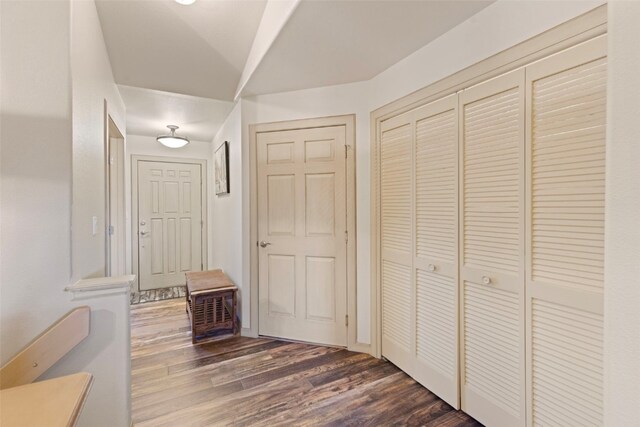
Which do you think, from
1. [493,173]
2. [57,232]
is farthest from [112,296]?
[493,173]

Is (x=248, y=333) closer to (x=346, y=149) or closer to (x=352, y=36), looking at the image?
(x=346, y=149)

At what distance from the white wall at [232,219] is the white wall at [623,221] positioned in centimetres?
254

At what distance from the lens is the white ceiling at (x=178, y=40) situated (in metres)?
1.98

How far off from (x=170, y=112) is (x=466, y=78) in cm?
305

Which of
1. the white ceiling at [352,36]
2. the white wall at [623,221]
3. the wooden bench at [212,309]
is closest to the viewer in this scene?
the white wall at [623,221]

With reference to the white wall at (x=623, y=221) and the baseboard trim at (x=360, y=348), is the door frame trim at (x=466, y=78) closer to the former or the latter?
the baseboard trim at (x=360, y=348)

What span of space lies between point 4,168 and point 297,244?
6.18 ft

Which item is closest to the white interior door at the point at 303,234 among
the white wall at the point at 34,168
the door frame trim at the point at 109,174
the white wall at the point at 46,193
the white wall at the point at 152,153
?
the door frame trim at the point at 109,174

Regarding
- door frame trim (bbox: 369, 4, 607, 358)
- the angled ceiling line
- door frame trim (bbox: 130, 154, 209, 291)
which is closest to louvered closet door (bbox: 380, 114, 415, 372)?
door frame trim (bbox: 369, 4, 607, 358)

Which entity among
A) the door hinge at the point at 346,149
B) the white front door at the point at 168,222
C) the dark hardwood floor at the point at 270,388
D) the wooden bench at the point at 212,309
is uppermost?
the door hinge at the point at 346,149

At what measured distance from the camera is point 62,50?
4.24ft

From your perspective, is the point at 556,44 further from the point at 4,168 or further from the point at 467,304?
the point at 4,168

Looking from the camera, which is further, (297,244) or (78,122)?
(297,244)

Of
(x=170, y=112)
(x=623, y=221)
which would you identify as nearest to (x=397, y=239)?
(x=623, y=221)
